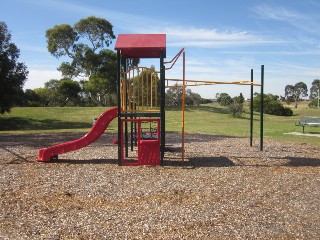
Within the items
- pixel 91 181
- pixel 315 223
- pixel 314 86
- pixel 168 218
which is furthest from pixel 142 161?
pixel 314 86

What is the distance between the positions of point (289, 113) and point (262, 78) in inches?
1421

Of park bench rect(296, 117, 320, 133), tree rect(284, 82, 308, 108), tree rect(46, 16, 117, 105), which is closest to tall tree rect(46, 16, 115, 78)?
tree rect(46, 16, 117, 105)

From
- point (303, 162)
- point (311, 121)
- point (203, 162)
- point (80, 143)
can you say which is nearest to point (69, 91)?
point (311, 121)

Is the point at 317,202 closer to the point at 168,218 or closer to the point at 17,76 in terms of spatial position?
the point at 168,218

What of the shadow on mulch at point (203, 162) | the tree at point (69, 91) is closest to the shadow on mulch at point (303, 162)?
the shadow on mulch at point (203, 162)

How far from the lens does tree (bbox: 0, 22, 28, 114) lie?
24.5m

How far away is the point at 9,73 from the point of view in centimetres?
2489

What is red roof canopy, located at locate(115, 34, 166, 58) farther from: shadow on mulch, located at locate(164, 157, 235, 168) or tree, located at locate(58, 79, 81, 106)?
tree, located at locate(58, 79, 81, 106)

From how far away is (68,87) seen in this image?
45906 mm

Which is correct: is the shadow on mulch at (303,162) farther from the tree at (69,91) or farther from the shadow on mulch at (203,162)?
the tree at (69,91)

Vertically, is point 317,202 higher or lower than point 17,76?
lower

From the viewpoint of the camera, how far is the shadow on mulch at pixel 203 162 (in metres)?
9.80

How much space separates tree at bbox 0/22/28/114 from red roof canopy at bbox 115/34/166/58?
668 inches

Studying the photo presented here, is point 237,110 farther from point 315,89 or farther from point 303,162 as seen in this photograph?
point 315,89
